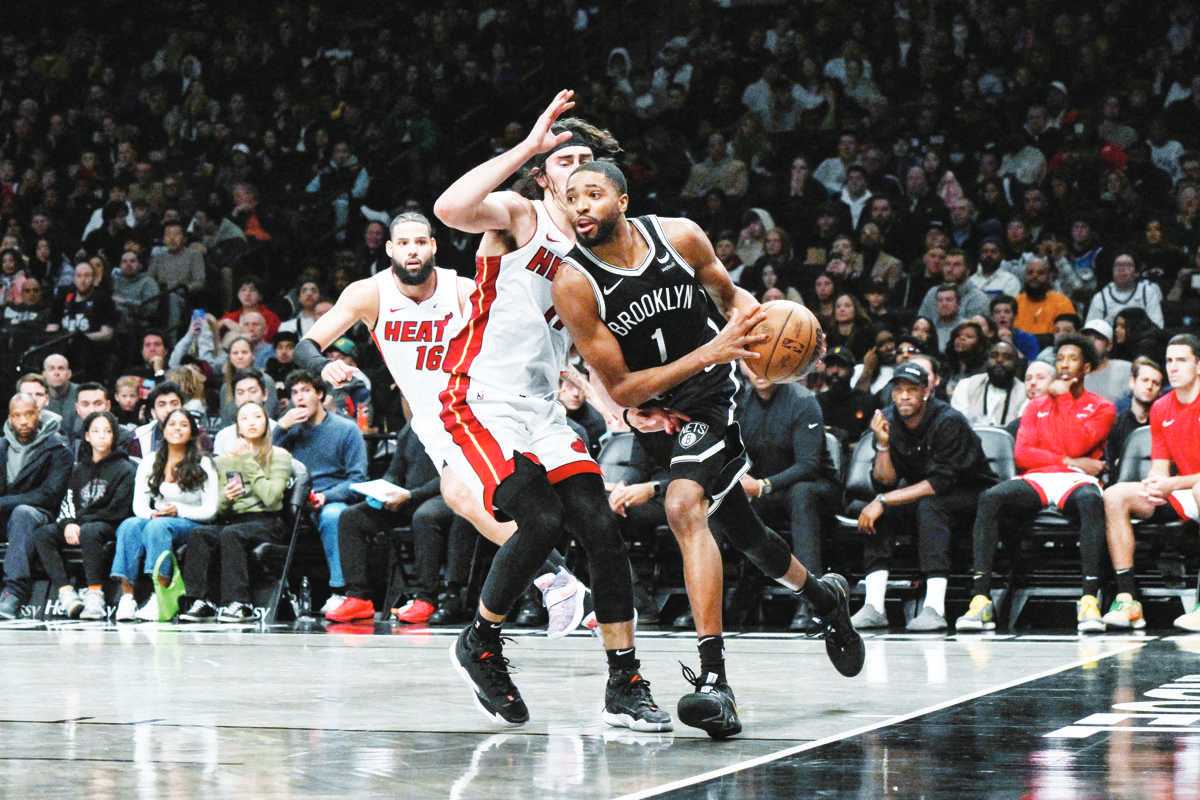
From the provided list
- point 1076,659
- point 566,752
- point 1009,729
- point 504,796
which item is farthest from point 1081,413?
point 504,796

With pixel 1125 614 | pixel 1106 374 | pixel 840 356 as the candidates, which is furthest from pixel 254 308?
pixel 1125 614

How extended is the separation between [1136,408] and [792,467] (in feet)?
6.20

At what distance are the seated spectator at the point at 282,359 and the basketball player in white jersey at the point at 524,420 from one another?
709 cm

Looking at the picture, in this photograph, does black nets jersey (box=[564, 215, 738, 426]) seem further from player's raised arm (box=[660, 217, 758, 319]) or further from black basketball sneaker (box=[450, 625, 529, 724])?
black basketball sneaker (box=[450, 625, 529, 724])

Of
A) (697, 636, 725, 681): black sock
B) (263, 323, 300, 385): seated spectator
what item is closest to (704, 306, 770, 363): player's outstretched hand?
(697, 636, 725, 681): black sock

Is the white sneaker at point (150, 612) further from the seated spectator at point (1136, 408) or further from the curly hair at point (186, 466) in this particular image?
the seated spectator at point (1136, 408)

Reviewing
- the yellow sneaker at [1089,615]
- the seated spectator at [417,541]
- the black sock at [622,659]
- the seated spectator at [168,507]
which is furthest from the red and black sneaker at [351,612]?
the black sock at [622,659]

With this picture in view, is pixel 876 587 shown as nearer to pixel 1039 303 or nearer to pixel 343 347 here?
pixel 1039 303

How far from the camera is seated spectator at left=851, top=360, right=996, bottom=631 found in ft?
29.3

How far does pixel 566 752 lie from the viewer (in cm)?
445

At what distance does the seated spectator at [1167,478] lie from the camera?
8.55m

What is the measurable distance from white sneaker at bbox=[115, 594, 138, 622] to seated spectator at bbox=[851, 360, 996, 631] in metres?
4.15

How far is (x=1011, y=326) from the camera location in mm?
11383

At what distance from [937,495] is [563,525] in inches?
175
